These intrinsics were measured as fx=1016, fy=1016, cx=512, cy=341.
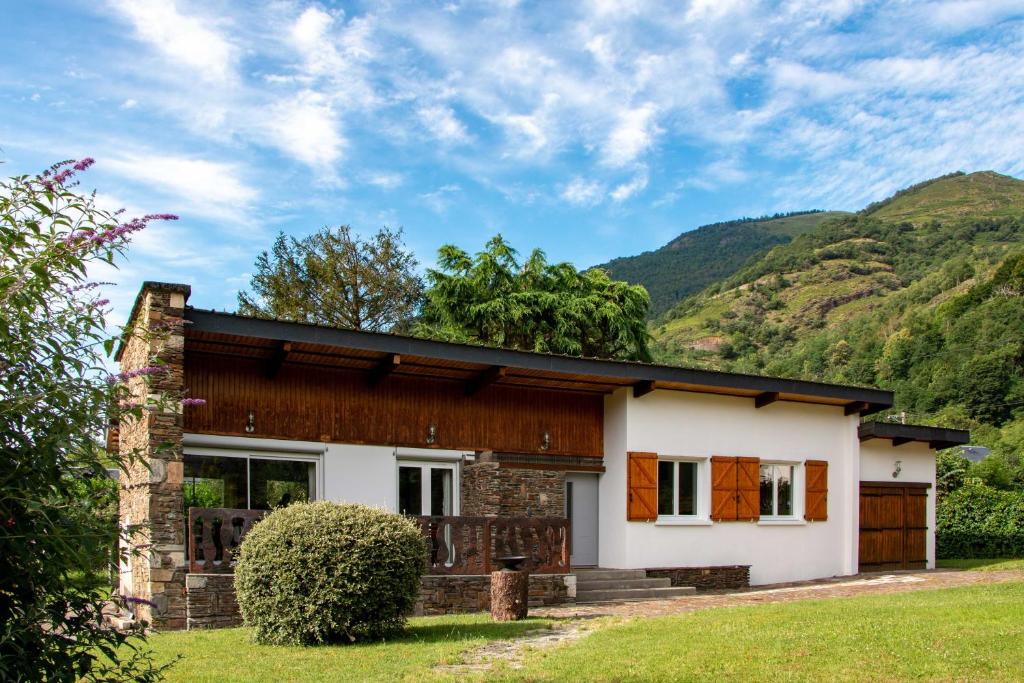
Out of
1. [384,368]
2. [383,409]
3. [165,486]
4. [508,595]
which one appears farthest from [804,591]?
[165,486]

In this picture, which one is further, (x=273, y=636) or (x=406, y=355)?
(x=406, y=355)

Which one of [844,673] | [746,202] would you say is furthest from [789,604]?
[746,202]

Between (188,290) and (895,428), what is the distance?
1469 centimetres

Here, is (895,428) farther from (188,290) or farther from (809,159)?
(809,159)

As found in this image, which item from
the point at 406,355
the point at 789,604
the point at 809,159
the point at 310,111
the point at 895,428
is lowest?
the point at 789,604

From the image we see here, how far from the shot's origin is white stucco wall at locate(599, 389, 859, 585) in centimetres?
1792

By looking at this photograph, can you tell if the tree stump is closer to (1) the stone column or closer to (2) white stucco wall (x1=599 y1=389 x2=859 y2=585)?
(1) the stone column

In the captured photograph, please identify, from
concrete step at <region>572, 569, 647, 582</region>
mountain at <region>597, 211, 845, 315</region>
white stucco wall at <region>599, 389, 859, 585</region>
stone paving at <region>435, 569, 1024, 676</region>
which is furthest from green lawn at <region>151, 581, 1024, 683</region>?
mountain at <region>597, 211, 845, 315</region>

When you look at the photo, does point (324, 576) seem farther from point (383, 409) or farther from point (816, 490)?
point (816, 490)

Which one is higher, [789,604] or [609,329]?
[609,329]

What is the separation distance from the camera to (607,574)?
17031mm

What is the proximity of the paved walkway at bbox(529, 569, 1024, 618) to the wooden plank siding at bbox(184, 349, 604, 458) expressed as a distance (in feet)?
10.9

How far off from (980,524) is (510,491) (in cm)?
1515

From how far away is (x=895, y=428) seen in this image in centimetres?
2098
